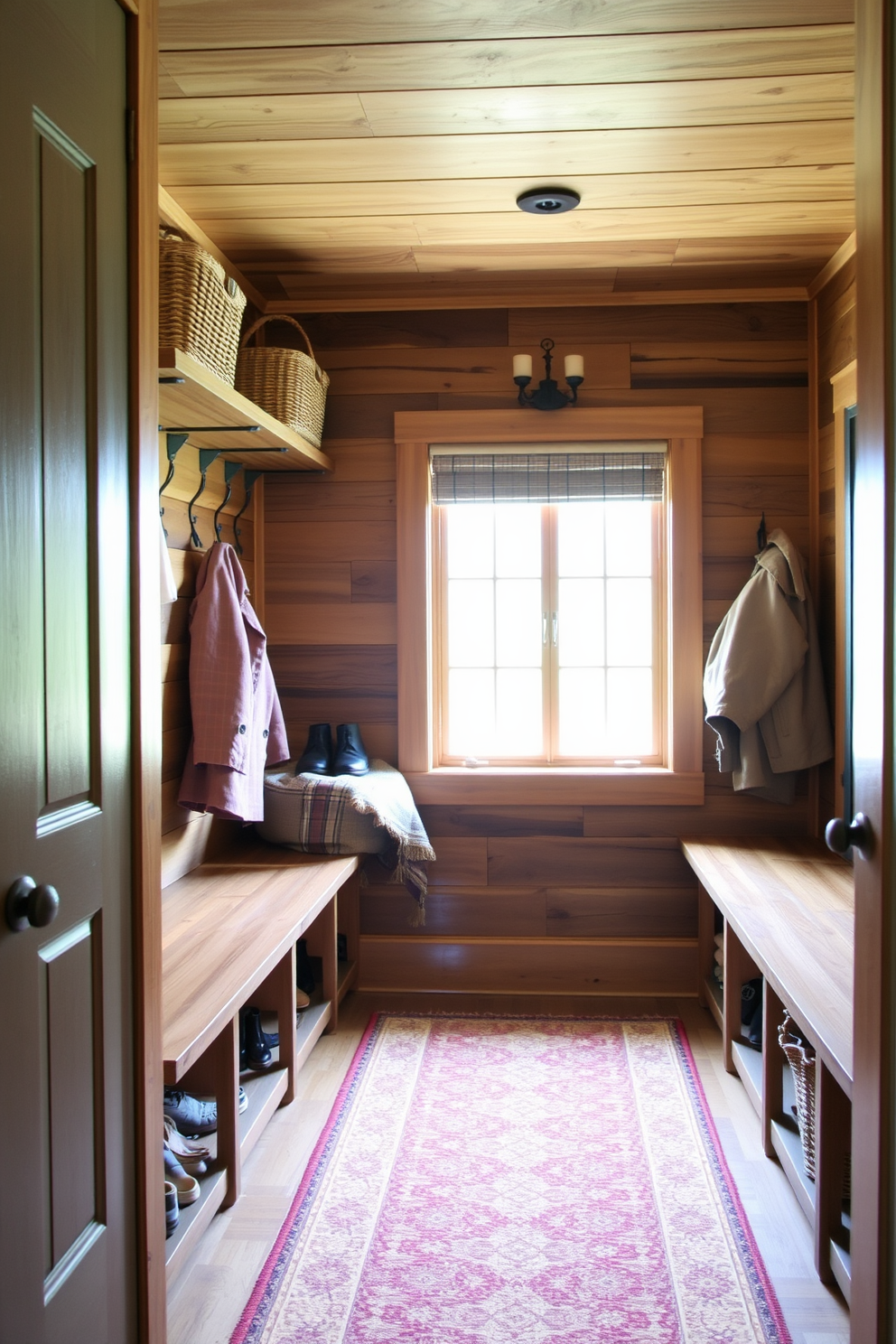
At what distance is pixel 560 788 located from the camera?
146 inches

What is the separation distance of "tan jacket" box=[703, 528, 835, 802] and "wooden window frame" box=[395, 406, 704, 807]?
0.22 metres

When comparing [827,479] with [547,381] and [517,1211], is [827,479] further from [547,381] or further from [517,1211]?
[517,1211]

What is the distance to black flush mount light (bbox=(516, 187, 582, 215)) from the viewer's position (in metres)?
2.82

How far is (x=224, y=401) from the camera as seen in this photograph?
251cm

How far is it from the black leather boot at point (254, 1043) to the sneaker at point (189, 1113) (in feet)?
0.95

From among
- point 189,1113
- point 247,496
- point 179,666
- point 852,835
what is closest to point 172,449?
point 179,666

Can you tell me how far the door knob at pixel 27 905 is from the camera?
1.18 m

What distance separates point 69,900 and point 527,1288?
4.35ft

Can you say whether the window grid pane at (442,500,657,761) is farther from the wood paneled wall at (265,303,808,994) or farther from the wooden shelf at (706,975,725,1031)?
the wooden shelf at (706,975,725,1031)

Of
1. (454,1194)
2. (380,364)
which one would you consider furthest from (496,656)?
(454,1194)

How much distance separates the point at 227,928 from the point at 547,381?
7.06 feet

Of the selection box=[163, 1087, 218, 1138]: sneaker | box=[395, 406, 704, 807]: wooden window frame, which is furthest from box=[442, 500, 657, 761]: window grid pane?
box=[163, 1087, 218, 1138]: sneaker

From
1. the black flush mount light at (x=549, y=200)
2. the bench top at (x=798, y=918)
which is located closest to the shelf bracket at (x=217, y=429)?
the black flush mount light at (x=549, y=200)

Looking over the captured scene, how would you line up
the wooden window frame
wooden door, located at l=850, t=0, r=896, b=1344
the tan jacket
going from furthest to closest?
the wooden window frame
the tan jacket
wooden door, located at l=850, t=0, r=896, b=1344
